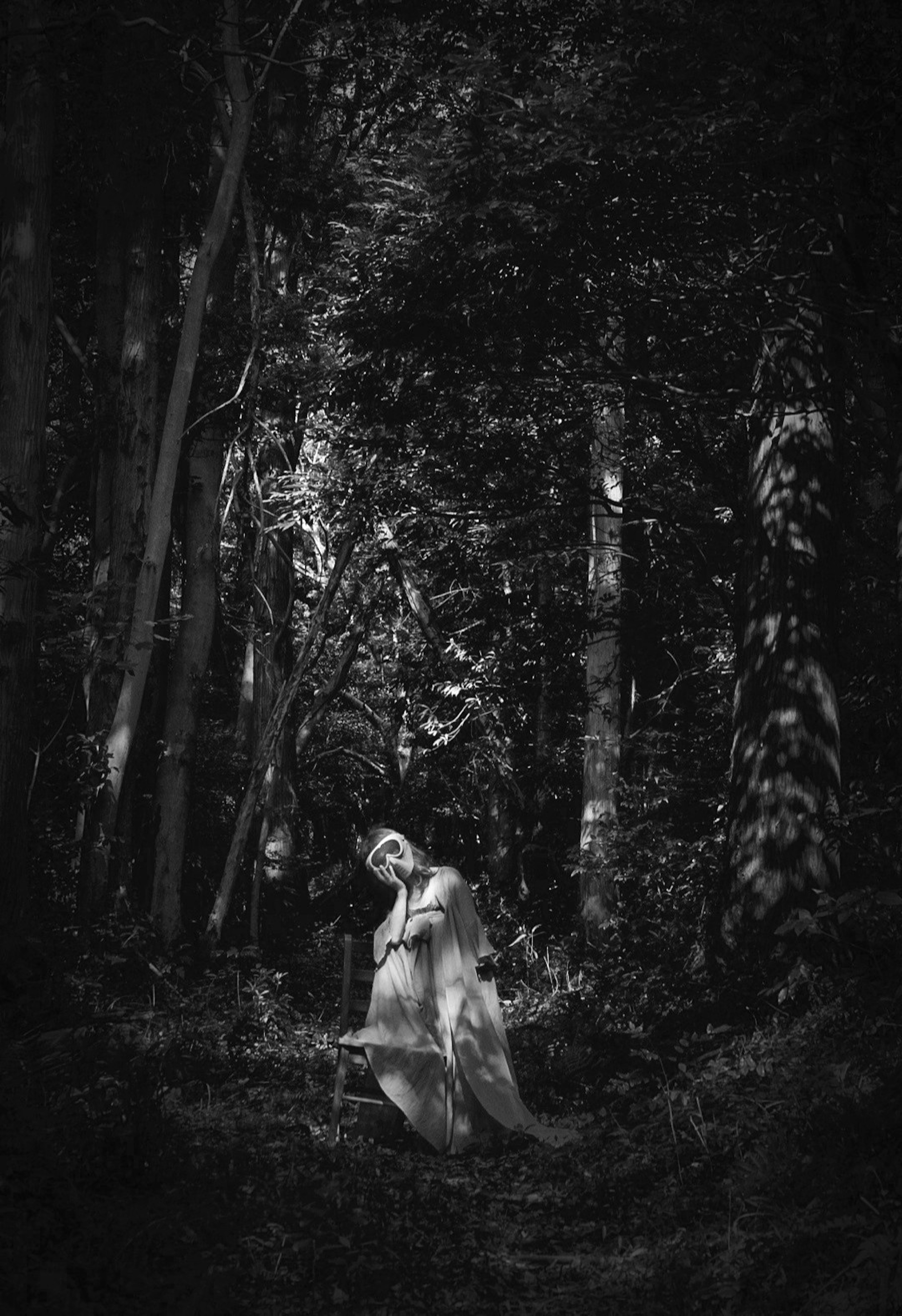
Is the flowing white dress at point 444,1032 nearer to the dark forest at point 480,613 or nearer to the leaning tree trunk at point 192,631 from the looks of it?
the dark forest at point 480,613

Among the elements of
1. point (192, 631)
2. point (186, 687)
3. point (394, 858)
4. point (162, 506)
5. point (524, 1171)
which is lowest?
point (524, 1171)

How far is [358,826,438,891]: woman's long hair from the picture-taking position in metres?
8.55

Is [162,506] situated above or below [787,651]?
above

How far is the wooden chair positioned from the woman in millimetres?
113

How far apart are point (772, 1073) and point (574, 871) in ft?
26.5

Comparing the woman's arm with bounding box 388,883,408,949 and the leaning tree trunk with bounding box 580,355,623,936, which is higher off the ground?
the leaning tree trunk with bounding box 580,355,623,936

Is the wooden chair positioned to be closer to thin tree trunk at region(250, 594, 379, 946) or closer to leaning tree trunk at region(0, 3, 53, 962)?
leaning tree trunk at region(0, 3, 53, 962)

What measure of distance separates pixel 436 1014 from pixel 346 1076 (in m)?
0.69

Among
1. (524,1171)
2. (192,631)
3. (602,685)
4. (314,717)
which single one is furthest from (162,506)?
(314,717)

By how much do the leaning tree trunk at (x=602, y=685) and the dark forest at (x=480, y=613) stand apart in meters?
0.08

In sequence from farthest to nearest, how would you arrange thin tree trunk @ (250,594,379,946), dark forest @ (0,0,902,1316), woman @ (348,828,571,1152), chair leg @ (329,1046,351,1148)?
thin tree trunk @ (250,594,379,946) < woman @ (348,828,571,1152) < chair leg @ (329,1046,351,1148) < dark forest @ (0,0,902,1316)

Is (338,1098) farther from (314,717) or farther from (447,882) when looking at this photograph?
(314,717)

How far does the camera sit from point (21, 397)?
1026 cm

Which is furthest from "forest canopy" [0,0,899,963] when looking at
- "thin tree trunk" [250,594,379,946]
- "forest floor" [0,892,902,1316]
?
"forest floor" [0,892,902,1316]
